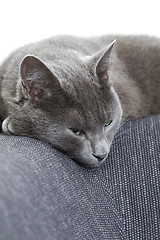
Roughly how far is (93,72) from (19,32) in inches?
39.7

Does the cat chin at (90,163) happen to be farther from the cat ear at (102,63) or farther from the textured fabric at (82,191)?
the cat ear at (102,63)

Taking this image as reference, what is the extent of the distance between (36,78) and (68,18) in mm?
1056

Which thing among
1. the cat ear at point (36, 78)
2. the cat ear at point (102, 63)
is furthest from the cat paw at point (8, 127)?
the cat ear at point (102, 63)

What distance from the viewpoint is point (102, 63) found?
1.13 metres

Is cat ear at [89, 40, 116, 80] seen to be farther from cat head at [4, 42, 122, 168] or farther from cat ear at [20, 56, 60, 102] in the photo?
cat ear at [20, 56, 60, 102]

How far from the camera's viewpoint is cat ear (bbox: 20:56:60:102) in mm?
981

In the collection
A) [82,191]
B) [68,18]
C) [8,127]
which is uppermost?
[68,18]

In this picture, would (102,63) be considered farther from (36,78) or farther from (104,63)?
(36,78)

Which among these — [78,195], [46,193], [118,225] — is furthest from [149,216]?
[46,193]

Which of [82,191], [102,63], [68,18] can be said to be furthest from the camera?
[68,18]

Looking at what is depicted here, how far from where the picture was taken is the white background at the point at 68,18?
191 centimetres

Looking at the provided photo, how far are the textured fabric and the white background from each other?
Result: 940 mm

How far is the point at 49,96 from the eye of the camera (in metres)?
1.06

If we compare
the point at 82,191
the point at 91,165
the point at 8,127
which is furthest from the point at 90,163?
the point at 8,127
